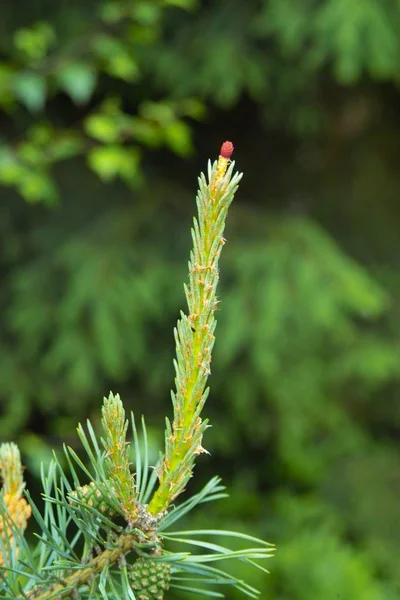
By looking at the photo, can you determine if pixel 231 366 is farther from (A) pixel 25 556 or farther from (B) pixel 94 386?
(A) pixel 25 556

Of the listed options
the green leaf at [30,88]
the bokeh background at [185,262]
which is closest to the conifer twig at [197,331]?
the bokeh background at [185,262]

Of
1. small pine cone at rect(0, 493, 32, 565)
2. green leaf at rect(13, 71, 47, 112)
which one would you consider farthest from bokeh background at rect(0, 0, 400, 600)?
small pine cone at rect(0, 493, 32, 565)

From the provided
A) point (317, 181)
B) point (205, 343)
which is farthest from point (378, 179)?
point (205, 343)

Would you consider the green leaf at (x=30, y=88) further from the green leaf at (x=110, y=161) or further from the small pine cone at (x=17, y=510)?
the small pine cone at (x=17, y=510)

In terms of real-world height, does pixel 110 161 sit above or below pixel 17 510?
above

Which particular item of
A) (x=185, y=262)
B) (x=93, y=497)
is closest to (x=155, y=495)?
(x=93, y=497)

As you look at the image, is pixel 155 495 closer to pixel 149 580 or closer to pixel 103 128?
pixel 149 580
